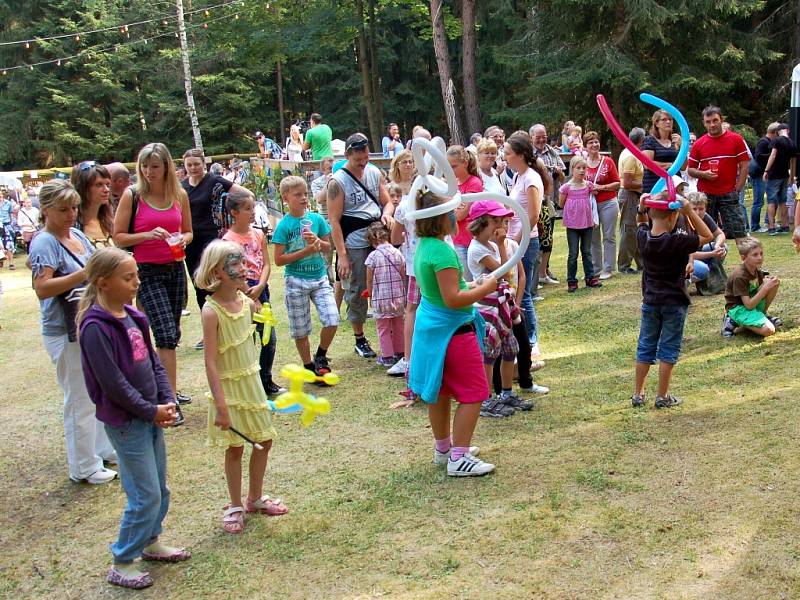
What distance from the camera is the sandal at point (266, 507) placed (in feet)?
14.1

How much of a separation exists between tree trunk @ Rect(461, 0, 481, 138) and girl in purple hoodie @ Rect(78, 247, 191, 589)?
68.6 ft

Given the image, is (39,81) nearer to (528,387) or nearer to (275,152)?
(275,152)

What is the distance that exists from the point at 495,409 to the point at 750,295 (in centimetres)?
274

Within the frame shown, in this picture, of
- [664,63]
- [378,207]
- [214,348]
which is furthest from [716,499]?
[664,63]

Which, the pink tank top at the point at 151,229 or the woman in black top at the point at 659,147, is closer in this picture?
the pink tank top at the point at 151,229

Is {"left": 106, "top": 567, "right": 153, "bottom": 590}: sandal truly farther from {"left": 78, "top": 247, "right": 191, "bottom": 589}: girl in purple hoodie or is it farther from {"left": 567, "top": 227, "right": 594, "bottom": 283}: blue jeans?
{"left": 567, "top": 227, "right": 594, "bottom": 283}: blue jeans

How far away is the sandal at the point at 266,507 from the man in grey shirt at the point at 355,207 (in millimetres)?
2999

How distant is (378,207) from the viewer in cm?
706

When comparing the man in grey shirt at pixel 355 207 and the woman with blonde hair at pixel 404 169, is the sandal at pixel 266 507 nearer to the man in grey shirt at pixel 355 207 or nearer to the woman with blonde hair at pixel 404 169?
the man in grey shirt at pixel 355 207

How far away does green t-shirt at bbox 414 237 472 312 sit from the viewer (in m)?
4.29

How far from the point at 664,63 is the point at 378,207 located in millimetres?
16870

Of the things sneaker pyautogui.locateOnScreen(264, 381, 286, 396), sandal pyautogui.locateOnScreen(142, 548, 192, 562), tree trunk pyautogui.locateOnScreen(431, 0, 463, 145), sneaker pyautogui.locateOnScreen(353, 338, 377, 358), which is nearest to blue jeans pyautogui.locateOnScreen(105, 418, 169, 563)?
sandal pyautogui.locateOnScreen(142, 548, 192, 562)

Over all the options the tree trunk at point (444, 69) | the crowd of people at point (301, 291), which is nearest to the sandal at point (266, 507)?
the crowd of people at point (301, 291)

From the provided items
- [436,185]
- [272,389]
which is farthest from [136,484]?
[272,389]
